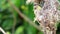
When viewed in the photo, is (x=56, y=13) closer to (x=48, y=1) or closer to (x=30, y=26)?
(x=48, y=1)

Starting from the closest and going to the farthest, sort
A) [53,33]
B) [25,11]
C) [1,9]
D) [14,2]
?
1. [53,33]
2. [14,2]
3. [25,11]
4. [1,9]

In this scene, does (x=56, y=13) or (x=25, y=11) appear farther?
(x=25, y=11)

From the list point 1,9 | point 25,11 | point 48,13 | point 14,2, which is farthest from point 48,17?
point 1,9

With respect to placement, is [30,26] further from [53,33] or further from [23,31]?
[53,33]

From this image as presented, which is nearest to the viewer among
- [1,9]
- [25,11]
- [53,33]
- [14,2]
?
[53,33]

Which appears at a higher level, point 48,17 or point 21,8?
point 48,17

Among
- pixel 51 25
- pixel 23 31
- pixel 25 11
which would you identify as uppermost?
pixel 51 25
